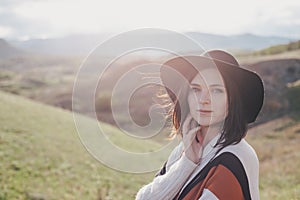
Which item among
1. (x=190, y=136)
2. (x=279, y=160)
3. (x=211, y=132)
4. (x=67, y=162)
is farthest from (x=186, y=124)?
(x=279, y=160)

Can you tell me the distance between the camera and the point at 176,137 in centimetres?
340

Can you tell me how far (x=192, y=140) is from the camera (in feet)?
9.81

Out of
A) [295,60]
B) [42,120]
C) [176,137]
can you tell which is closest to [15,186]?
[176,137]

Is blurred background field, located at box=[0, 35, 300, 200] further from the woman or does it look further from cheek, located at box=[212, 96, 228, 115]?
cheek, located at box=[212, 96, 228, 115]

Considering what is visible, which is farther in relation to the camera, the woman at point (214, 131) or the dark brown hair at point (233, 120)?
the dark brown hair at point (233, 120)

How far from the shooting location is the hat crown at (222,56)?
291 cm

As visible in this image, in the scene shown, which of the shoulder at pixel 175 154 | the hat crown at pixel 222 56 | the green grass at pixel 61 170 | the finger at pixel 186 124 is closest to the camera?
the hat crown at pixel 222 56

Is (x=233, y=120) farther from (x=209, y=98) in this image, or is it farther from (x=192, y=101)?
(x=192, y=101)

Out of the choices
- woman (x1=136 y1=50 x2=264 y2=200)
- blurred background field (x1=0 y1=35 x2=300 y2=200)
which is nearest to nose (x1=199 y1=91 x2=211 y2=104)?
woman (x1=136 y1=50 x2=264 y2=200)

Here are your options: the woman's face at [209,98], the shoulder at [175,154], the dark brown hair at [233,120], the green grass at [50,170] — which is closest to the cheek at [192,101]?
the woman's face at [209,98]

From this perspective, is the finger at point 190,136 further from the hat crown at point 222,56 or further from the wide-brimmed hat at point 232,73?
the hat crown at point 222,56

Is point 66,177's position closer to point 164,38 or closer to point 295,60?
point 164,38

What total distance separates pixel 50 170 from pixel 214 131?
10.7 m

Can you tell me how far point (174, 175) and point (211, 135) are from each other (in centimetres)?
38
